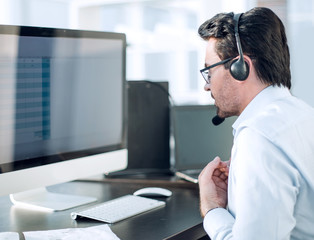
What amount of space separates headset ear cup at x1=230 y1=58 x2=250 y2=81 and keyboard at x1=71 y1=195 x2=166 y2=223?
49 cm

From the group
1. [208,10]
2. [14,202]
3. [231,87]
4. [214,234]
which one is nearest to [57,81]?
[14,202]

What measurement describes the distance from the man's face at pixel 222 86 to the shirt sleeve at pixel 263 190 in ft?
0.75

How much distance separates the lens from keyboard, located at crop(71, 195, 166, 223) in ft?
4.34

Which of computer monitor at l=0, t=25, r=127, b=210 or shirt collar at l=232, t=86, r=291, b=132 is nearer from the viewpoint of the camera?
shirt collar at l=232, t=86, r=291, b=132

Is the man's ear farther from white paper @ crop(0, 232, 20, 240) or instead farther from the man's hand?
white paper @ crop(0, 232, 20, 240)

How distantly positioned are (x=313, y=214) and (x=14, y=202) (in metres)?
0.91

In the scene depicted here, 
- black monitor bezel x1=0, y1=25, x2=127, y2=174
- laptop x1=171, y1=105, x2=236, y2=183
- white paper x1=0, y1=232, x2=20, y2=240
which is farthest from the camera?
laptop x1=171, y1=105, x2=236, y2=183

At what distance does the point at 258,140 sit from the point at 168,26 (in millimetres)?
2858

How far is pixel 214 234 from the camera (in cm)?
112

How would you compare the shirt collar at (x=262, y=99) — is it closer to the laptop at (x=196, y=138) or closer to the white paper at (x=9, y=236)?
the white paper at (x=9, y=236)

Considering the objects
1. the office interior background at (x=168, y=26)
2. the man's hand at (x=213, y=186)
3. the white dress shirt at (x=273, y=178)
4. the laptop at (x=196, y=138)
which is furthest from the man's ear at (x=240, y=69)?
the office interior background at (x=168, y=26)

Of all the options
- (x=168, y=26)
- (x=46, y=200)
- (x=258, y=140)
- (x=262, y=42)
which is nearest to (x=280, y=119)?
(x=258, y=140)

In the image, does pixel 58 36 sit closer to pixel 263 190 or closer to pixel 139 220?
pixel 139 220

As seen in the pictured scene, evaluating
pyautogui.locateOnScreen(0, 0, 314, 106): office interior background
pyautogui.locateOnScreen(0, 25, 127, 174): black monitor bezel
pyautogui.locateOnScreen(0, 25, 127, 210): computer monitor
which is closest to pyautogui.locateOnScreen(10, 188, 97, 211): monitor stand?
pyautogui.locateOnScreen(0, 25, 127, 210): computer monitor
